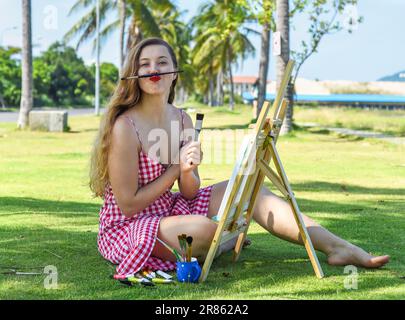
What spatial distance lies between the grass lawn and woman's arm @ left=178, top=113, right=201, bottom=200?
0.53 m

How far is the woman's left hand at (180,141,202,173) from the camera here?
4551 mm

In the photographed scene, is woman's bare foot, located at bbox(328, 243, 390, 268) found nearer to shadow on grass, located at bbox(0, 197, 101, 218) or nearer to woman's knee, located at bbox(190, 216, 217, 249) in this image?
woman's knee, located at bbox(190, 216, 217, 249)

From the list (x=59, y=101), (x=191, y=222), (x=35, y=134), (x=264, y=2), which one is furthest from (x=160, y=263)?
(x=59, y=101)

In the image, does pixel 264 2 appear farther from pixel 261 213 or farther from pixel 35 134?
pixel 261 213

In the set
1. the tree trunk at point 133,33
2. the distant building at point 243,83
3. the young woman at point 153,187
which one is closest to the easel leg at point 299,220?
the young woman at point 153,187

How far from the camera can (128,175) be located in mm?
4785

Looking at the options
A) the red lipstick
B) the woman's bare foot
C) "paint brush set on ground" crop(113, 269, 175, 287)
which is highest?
the red lipstick

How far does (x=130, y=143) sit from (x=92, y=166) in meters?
0.37

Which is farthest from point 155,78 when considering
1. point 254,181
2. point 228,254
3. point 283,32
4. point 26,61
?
point 26,61

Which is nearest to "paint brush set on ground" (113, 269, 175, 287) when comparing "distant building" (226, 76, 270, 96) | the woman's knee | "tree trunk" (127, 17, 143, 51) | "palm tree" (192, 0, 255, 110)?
the woman's knee

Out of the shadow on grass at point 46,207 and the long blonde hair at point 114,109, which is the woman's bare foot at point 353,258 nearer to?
the long blonde hair at point 114,109

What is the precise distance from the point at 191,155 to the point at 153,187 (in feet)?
1.23

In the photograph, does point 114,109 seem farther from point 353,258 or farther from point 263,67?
point 263,67
